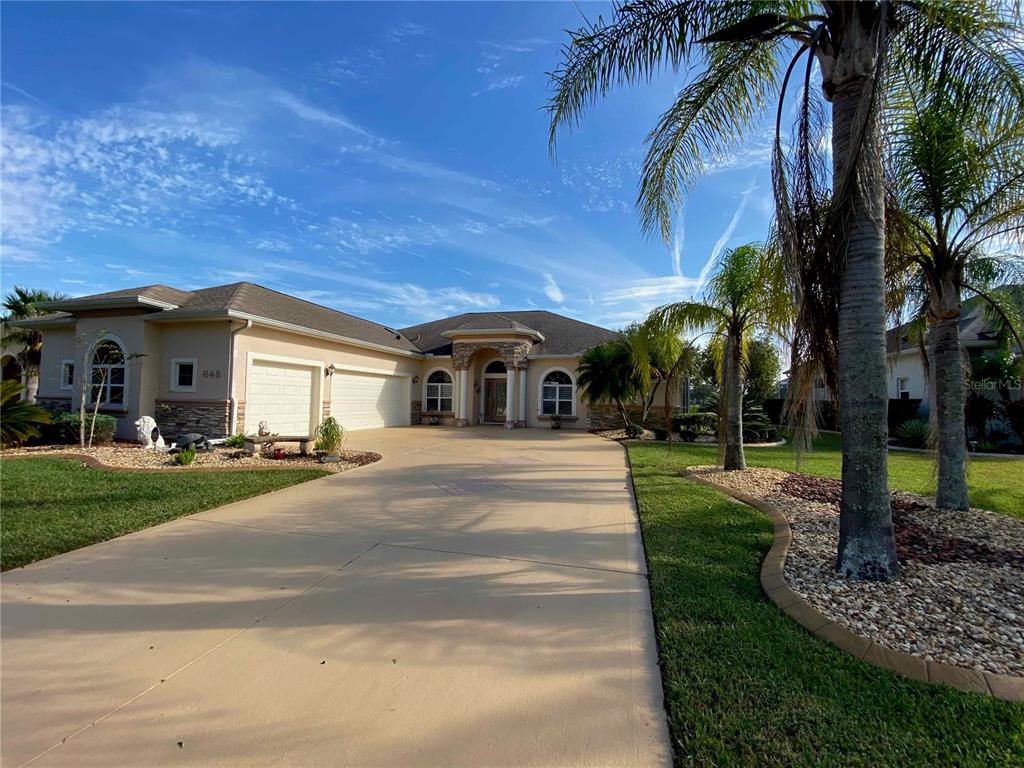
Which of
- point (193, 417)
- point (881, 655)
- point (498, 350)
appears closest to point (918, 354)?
point (498, 350)

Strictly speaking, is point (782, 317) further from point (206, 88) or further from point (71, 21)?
point (71, 21)

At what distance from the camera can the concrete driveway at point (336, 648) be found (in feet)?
7.49

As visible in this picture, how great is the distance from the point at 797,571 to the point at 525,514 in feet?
10.8

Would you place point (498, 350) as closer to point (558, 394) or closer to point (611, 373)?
point (558, 394)

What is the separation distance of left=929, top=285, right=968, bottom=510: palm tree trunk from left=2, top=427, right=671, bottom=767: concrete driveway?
461cm

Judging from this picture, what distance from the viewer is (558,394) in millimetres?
21250

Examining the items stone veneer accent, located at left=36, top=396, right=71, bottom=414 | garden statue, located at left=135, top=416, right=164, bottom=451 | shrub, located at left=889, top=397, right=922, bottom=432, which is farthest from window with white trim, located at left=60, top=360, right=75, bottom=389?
shrub, located at left=889, top=397, right=922, bottom=432

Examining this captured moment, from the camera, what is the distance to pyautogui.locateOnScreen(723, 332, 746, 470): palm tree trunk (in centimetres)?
952

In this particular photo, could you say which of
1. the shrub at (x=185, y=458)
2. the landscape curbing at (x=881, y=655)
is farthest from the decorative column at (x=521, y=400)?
the landscape curbing at (x=881, y=655)

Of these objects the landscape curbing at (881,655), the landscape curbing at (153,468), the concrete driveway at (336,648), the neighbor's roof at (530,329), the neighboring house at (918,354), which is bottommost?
the concrete driveway at (336,648)

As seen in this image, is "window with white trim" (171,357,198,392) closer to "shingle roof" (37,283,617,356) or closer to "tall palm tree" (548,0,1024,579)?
"shingle roof" (37,283,617,356)

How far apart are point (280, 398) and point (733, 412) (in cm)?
1300

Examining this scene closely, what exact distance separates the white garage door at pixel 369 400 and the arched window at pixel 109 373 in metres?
5.91

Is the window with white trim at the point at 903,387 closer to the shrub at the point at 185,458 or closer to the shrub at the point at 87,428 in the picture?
the shrub at the point at 185,458
